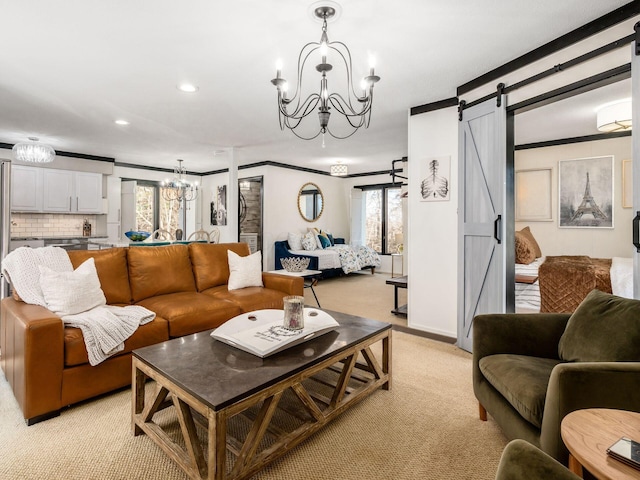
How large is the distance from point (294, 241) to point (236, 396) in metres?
6.16

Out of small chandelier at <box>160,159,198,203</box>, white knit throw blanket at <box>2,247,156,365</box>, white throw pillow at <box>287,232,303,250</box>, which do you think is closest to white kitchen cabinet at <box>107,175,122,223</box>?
small chandelier at <box>160,159,198,203</box>

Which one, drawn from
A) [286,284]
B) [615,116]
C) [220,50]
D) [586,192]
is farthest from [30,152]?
[586,192]

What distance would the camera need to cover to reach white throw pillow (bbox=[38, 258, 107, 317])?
7.72ft

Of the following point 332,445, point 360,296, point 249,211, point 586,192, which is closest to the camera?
point 332,445

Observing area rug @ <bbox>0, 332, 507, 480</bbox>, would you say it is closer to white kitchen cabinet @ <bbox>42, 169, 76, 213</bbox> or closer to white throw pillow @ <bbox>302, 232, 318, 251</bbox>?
white kitchen cabinet @ <bbox>42, 169, 76, 213</bbox>

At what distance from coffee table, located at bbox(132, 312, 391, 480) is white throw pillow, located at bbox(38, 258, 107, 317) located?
767 mm

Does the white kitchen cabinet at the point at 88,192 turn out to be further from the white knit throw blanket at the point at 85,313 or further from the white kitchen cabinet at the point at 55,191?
the white knit throw blanket at the point at 85,313

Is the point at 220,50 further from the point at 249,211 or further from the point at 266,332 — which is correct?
the point at 249,211

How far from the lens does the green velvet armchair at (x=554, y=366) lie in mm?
1294

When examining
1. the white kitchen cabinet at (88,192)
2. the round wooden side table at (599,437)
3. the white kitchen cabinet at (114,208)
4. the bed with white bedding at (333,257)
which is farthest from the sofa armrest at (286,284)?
the white kitchen cabinet at (114,208)

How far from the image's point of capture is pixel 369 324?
2.44 metres

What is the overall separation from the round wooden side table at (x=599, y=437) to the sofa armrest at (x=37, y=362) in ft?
8.23

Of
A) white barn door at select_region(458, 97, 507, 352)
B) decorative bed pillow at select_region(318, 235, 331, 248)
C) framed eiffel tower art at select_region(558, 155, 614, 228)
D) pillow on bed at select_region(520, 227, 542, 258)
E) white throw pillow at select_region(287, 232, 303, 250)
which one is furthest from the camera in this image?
decorative bed pillow at select_region(318, 235, 331, 248)

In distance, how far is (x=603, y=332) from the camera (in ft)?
5.45
